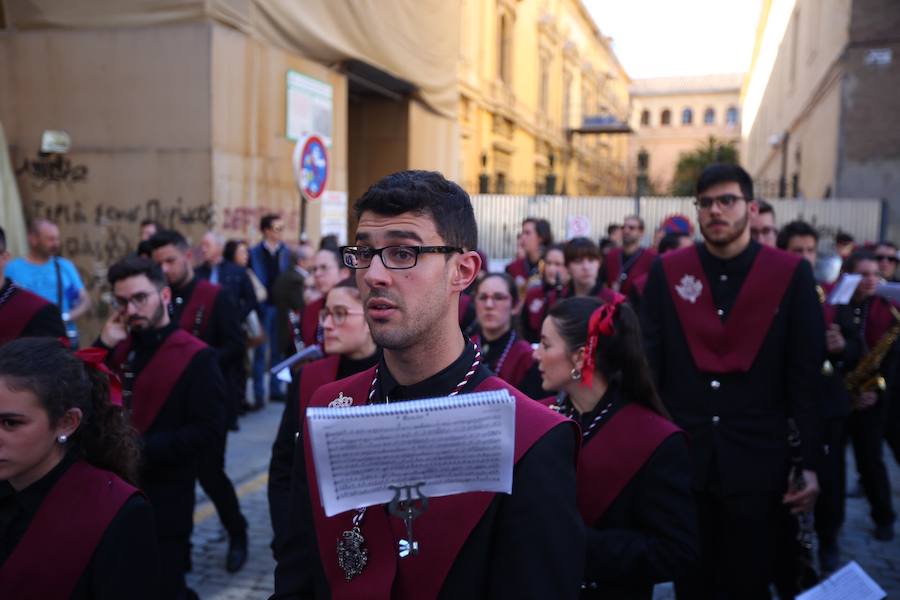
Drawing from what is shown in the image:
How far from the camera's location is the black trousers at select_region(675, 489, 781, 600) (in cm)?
367

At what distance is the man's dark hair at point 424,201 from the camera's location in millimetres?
1899

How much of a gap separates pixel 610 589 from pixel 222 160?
9.96 m

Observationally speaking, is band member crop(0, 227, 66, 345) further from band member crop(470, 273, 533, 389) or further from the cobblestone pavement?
band member crop(470, 273, 533, 389)

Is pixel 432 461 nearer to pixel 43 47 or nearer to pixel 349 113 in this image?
pixel 43 47

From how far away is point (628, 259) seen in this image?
32.6ft

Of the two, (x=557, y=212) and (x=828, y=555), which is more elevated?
(x=557, y=212)

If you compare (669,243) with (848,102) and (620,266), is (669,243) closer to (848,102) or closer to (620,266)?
(620,266)

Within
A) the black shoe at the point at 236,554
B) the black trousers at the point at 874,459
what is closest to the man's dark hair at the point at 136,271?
the black shoe at the point at 236,554

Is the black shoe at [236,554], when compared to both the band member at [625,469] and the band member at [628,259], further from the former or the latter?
the band member at [628,259]

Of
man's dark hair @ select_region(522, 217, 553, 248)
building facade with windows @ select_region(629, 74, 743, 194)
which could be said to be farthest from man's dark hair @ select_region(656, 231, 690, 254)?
building facade with windows @ select_region(629, 74, 743, 194)

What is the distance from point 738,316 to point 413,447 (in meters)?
2.76

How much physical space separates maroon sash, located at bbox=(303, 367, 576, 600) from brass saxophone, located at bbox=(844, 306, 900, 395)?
4767mm

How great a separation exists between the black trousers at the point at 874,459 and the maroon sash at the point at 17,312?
558cm

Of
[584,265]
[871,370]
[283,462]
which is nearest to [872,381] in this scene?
[871,370]
